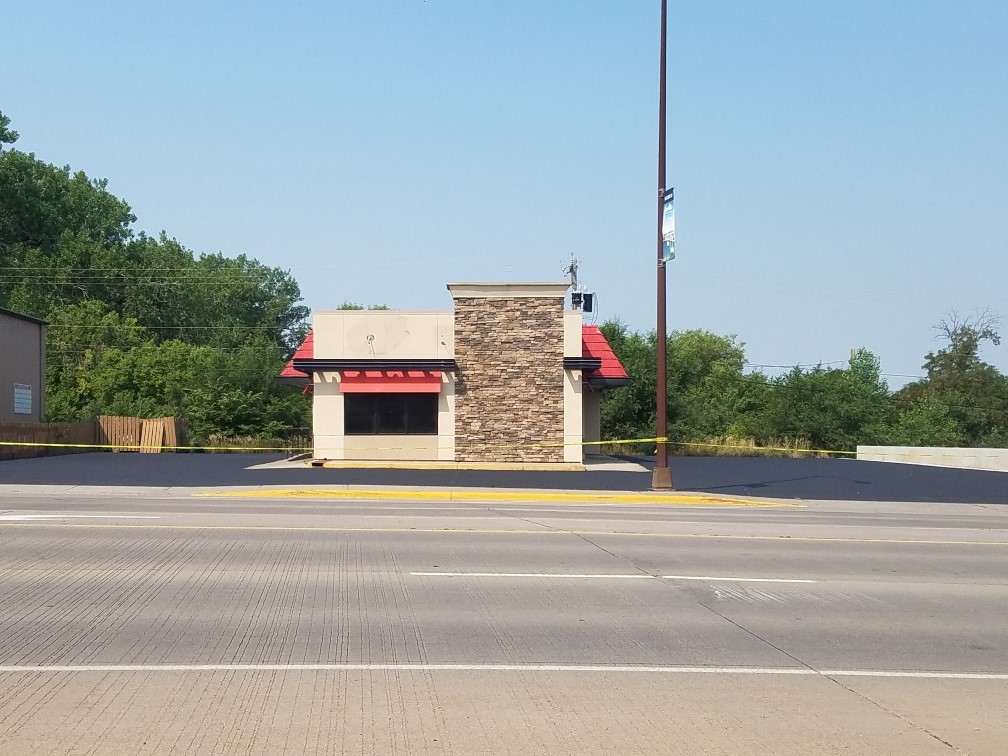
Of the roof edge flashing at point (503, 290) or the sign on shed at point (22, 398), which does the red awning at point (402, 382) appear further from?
the sign on shed at point (22, 398)

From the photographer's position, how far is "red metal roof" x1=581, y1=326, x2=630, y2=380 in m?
36.0

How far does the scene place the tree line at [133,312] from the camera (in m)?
58.2

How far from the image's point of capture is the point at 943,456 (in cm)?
4409

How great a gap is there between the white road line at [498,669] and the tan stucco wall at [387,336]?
26.4 meters

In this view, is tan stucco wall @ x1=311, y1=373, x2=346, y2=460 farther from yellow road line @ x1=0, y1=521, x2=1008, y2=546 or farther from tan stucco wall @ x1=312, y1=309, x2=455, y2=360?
yellow road line @ x1=0, y1=521, x2=1008, y2=546

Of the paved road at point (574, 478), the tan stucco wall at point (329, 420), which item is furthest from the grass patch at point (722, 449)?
the tan stucco wall at point (329, 420)

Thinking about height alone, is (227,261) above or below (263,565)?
above

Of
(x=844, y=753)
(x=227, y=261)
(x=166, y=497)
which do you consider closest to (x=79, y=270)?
(x=227, y=261)

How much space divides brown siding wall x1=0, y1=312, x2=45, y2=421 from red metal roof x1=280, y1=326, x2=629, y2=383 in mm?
11504

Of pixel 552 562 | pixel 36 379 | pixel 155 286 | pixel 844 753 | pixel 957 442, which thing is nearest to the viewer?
pixel 844 753

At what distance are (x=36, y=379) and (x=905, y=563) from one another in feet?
126

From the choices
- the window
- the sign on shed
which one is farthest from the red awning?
the sign on shed

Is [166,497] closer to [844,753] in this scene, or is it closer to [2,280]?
[844,753]

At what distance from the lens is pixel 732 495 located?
24.0m
